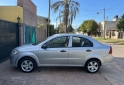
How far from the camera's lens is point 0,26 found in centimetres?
777

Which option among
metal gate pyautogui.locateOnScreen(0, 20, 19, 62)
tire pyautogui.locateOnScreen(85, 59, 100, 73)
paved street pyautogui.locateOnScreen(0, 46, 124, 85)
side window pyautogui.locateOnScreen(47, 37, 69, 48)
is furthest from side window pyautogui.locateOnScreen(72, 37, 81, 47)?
metal gate pyautogui.locateOnScreen(0, 20, 19, 62)

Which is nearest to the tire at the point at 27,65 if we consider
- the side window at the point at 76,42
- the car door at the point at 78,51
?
the car door at the point at 78,51

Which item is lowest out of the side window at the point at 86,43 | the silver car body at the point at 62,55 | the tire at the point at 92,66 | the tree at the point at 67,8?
the tire at the point at 92,66

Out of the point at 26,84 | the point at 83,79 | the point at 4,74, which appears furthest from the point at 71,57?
the point at 4,74

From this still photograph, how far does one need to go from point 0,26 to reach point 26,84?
417 centimetres

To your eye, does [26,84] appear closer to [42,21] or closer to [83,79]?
A: [83,79]

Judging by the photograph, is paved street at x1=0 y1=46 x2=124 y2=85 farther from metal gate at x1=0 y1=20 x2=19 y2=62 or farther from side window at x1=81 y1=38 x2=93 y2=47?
metal gate at x1=0 y1=20 x2=19 y2=62

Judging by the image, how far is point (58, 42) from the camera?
6.36 metres

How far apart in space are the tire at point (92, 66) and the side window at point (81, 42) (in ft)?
2.42

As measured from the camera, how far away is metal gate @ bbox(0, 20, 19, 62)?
805cm

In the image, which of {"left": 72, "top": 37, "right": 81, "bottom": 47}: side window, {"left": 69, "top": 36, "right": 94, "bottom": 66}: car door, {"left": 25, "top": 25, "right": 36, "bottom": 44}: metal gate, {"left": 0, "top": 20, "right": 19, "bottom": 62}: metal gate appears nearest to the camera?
{"left": 69, "top": 36, "right": 94, "bottom": 66}: car door

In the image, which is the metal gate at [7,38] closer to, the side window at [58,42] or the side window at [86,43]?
the side window at [58,42]

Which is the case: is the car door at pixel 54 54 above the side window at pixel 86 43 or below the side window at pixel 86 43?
below

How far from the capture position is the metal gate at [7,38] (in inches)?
317
